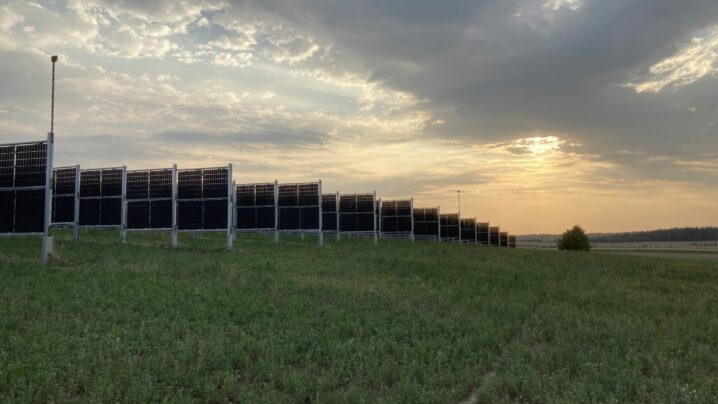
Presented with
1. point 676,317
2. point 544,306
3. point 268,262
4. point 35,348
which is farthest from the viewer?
point 268,262

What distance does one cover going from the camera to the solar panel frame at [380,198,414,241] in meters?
67.0

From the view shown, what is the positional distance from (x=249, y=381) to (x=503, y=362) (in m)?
5.44

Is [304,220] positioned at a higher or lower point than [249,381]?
higher

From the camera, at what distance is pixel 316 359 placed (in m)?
11.0

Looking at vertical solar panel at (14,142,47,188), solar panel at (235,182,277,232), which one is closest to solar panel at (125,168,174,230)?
solar panel at (235,182,277,232)

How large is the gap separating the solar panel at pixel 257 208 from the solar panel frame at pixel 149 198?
832 cm

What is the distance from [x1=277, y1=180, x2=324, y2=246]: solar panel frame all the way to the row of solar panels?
0.27 ft

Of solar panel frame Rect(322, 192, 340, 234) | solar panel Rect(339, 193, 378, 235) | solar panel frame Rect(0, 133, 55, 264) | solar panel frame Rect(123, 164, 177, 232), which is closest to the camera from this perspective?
solar panel frame Rect(0, 133, 55, 264)

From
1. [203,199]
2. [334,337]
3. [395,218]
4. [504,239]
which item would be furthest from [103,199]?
[504,239]

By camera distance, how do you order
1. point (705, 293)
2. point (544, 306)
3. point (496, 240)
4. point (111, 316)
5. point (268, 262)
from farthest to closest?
point (496, 240) → point (268, 262) → point (705, 293) → point (544, 306) → point (111, 316)

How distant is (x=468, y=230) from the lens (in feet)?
325

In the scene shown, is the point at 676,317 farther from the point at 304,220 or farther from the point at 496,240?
the point at 496,240

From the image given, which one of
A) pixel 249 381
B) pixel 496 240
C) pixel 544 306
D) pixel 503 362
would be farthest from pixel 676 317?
pixel 496 240

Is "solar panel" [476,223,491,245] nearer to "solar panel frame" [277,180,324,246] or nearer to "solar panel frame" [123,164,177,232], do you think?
"solar panel frame" [277,180,324,246]
